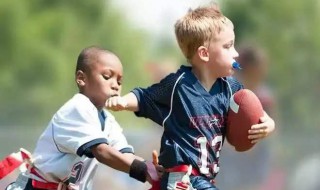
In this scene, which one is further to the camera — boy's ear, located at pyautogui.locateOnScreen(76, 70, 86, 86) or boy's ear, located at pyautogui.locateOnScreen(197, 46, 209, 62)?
boy's ear, located at pyautogui.locateOnScreen(76, 70, 86, 86)

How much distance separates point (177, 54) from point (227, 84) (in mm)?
7181

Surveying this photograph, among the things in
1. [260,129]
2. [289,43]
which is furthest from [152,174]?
[289,43]

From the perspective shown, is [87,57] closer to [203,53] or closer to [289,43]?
[203,53]

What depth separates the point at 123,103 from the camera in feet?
21.3

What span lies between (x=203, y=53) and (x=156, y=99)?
0.30 metres

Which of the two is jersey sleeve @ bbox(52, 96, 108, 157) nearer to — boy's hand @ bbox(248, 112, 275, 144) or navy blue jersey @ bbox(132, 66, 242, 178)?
navy blue jersey @ bbox(132, 66, 242, 178)

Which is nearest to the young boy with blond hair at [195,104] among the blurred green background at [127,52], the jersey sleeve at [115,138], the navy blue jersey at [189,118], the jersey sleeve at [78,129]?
the navy blue jersey at [189,118]

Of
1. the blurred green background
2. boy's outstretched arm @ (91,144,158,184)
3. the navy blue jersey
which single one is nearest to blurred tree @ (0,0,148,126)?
the blurred green background

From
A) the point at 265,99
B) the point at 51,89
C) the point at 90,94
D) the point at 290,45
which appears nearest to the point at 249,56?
the point at 265,99

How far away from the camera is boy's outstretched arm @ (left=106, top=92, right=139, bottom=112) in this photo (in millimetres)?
6469

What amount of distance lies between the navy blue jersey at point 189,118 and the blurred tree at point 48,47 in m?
7.29

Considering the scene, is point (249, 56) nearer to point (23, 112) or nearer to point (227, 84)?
point (23, 112)

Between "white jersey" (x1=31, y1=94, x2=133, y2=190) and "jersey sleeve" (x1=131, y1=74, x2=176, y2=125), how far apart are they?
0.80 ft

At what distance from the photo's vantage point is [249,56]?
12.8 meters
